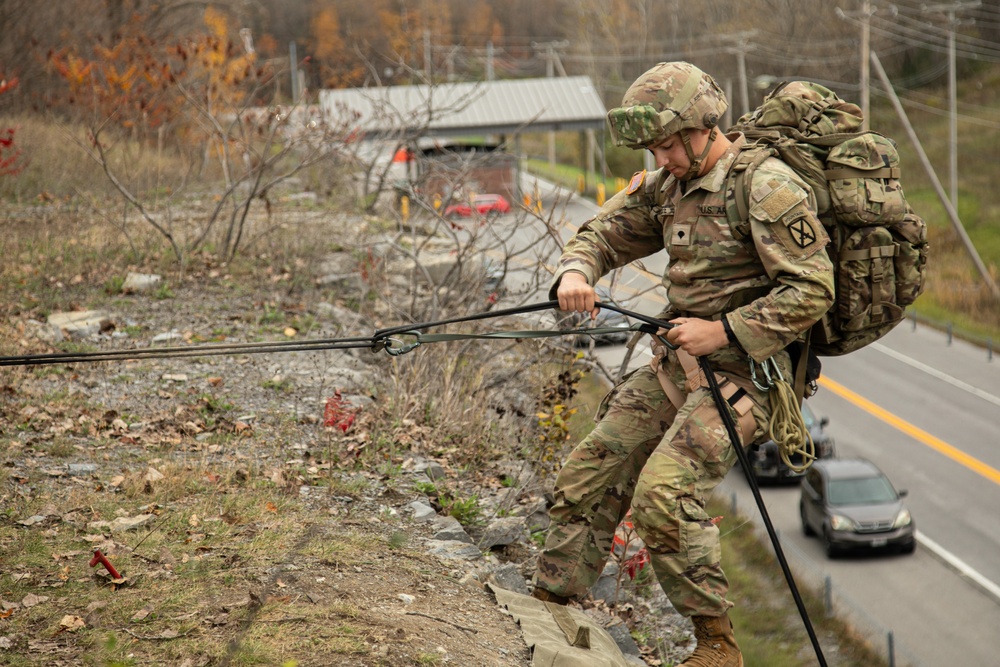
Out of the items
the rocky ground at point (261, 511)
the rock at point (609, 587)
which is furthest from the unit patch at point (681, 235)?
the rock at point (609, 587)

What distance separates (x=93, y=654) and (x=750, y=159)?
3.14 metres

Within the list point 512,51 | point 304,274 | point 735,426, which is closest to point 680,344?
point 735,426

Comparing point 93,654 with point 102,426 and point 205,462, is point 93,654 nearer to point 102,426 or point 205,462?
point 205,462

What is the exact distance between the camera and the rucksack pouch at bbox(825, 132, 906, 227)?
157 inches

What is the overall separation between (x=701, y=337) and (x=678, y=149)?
788 mm

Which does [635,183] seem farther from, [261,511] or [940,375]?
[940,375]

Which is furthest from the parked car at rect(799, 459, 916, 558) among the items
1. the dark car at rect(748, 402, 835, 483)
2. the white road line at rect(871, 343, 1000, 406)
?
the white road line at rect(871, 343, 1000, 406)

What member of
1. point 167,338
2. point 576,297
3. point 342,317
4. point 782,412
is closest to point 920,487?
point 342,317

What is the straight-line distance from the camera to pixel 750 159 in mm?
4086

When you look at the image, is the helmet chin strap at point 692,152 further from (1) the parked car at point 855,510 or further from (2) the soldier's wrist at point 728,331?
(1) the parked car at point 855,510

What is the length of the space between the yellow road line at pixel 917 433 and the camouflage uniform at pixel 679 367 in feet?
62.2

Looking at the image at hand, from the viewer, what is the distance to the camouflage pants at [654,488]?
155 inches

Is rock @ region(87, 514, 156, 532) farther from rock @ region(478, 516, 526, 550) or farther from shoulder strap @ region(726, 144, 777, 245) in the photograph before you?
shoulder strap @ region(726, 144, 777, 245)

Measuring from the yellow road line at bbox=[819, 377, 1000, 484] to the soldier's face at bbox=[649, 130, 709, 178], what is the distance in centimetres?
1927
